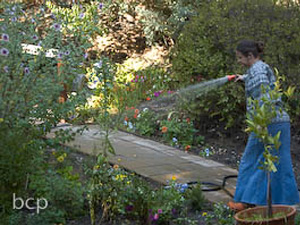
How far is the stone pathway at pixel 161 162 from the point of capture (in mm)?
4773

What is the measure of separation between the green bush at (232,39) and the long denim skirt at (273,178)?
1.96m

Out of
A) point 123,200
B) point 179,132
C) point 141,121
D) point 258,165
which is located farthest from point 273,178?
point 141,121

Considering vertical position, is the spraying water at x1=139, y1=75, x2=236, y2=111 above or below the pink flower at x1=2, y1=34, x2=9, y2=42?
below

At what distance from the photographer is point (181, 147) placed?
20.7 feet

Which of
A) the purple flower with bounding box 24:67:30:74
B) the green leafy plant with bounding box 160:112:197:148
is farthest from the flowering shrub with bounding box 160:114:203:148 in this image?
the purple flower with bounding box 24:67:30:74

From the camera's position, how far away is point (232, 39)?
6.06 meters

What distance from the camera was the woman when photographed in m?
3.91

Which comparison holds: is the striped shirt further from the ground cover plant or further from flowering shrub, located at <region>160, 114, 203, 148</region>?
flowering shrub, located at <region>160, 114, 203, 148</region>

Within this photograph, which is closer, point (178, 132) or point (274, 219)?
point (274, 219)

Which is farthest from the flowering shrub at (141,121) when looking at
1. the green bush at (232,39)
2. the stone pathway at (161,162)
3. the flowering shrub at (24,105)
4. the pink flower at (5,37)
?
the pink flower at (5,37)

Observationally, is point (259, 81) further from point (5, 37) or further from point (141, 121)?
point (141, 121)

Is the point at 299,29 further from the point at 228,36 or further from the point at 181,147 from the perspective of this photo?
the point at 181,147

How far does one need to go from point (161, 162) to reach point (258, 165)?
5.18 feet

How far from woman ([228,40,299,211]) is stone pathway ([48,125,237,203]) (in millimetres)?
368
